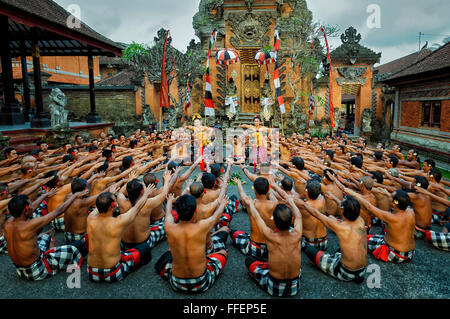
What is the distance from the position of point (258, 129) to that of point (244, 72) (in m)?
12.0

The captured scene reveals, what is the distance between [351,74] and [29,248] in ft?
69.5

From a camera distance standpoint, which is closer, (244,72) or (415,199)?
(415,199)

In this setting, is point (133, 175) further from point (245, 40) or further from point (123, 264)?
point (245, 40)

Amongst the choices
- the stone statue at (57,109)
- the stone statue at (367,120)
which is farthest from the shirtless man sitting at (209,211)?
the stone statue at (367,120)

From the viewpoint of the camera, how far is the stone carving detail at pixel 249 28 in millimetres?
19744

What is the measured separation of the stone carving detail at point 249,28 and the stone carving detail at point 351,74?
18.7ft

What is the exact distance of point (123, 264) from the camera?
164 inches

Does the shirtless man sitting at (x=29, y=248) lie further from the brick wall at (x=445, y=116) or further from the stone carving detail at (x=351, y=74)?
the stone carving detail at (x=351, y=74)

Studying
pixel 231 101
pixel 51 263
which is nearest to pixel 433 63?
pixel 231 101

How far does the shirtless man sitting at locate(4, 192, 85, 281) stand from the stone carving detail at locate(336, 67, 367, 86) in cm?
2028

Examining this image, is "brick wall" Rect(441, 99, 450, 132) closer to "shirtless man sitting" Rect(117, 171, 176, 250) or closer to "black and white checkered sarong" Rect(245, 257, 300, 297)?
"black and white checkered sarong" Rect(245, 257, 300, 297)

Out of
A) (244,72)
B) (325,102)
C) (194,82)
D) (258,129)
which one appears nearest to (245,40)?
(244,72)

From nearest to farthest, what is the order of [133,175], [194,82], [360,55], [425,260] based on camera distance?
[425,260] → [133,175] → [360,55] → [194,82]

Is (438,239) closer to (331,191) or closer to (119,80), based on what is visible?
(331,191)
